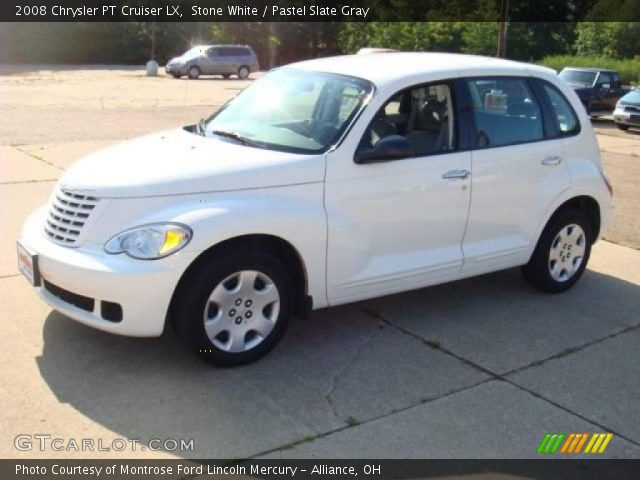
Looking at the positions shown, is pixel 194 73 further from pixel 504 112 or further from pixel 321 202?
pixel 321 202

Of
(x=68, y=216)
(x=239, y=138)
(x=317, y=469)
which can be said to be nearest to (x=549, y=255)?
(x=239, y=138)

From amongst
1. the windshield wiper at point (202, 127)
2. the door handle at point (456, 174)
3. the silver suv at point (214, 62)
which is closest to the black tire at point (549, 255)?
the door handle at point (456, 174)

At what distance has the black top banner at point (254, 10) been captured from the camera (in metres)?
51.1

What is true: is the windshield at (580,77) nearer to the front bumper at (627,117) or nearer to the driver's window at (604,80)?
the driver's window at (604,80)

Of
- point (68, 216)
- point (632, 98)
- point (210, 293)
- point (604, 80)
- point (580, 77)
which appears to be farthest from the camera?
point (580, 77)

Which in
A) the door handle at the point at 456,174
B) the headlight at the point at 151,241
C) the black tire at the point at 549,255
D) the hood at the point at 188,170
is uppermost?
the hood at the point at 188,170

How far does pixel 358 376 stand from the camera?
437 centimetres

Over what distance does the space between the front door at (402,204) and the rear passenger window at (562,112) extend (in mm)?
1057

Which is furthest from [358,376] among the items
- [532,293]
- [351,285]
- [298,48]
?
[298,48]

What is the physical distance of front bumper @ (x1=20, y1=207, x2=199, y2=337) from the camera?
393 cm

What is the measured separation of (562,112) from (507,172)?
921 millimetres

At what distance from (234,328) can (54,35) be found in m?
54.3

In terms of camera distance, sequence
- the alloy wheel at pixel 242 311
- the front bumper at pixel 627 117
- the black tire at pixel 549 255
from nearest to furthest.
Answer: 1. the alloy wheel at pixel 242 311
2. the black tire at pixel 549 255
3. the front bumper at pixel 627 117

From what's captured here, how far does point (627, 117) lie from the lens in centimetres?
1972
